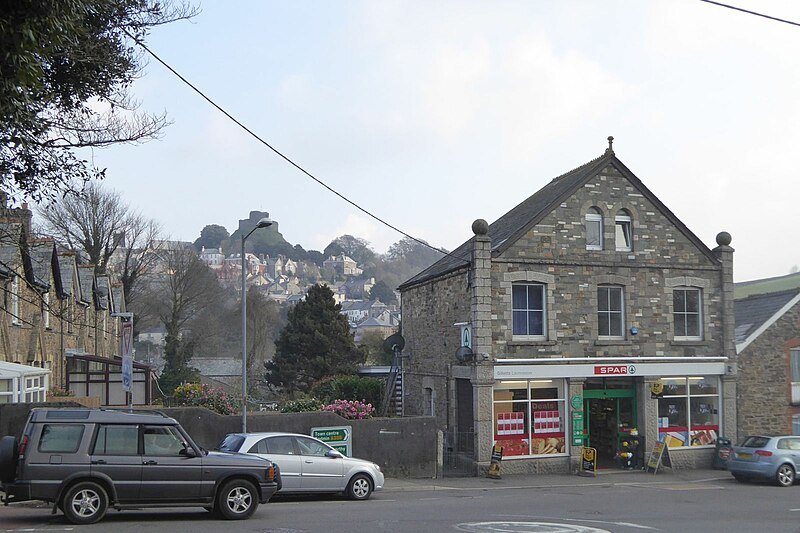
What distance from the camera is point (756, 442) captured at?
2428 cm

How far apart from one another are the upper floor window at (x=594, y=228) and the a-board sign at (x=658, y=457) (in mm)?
6706

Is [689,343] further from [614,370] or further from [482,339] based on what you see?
[482,339]

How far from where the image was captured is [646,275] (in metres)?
27.9

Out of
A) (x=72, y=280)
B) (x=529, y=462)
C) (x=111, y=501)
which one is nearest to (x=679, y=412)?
(x=529, y=462)

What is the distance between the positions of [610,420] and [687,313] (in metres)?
4.70

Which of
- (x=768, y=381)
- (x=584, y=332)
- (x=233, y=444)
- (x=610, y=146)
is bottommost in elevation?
(x=233, y=444)

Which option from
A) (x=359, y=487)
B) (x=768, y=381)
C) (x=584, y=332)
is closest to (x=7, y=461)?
(x=359, y=487)

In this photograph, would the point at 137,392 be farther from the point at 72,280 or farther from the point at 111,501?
the point at 111,501

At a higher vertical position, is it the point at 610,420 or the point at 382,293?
the point at 382,293

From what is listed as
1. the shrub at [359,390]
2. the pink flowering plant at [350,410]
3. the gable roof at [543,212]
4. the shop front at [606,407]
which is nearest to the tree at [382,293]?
the shrub at [359,390]

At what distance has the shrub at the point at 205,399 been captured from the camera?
24188 mm

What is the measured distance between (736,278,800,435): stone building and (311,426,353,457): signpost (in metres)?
14.7

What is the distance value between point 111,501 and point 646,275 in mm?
19874

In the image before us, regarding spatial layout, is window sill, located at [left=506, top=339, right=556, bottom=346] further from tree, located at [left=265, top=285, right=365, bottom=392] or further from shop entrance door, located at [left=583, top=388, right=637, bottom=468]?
tree, located at [left=265, top=285, right=365, bottom=392]
